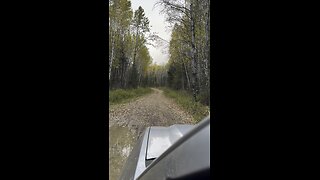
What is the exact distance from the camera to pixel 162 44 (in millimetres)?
1162

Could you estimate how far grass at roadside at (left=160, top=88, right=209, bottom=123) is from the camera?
897 millimetres

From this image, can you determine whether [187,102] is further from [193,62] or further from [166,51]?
[166,51]

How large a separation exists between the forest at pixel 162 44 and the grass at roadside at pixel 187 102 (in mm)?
19

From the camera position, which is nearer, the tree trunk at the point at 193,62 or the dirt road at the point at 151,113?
the tree trunk at the point at 193,62

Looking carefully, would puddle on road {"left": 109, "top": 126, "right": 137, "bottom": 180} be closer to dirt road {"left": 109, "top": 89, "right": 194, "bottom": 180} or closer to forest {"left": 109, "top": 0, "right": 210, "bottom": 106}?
dirt road {"left": 109, "top": 89, "right": 194, "bottom": 180}

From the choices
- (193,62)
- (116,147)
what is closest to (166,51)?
(193,62)

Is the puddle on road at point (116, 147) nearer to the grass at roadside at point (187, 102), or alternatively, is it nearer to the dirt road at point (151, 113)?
the dirt road at point (151, 113)

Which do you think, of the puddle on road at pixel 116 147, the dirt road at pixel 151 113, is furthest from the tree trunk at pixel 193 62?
the puddle on road at pixel 116 147

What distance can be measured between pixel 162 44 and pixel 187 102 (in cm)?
27

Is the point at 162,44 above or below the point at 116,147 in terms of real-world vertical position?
above

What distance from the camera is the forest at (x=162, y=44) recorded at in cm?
95
